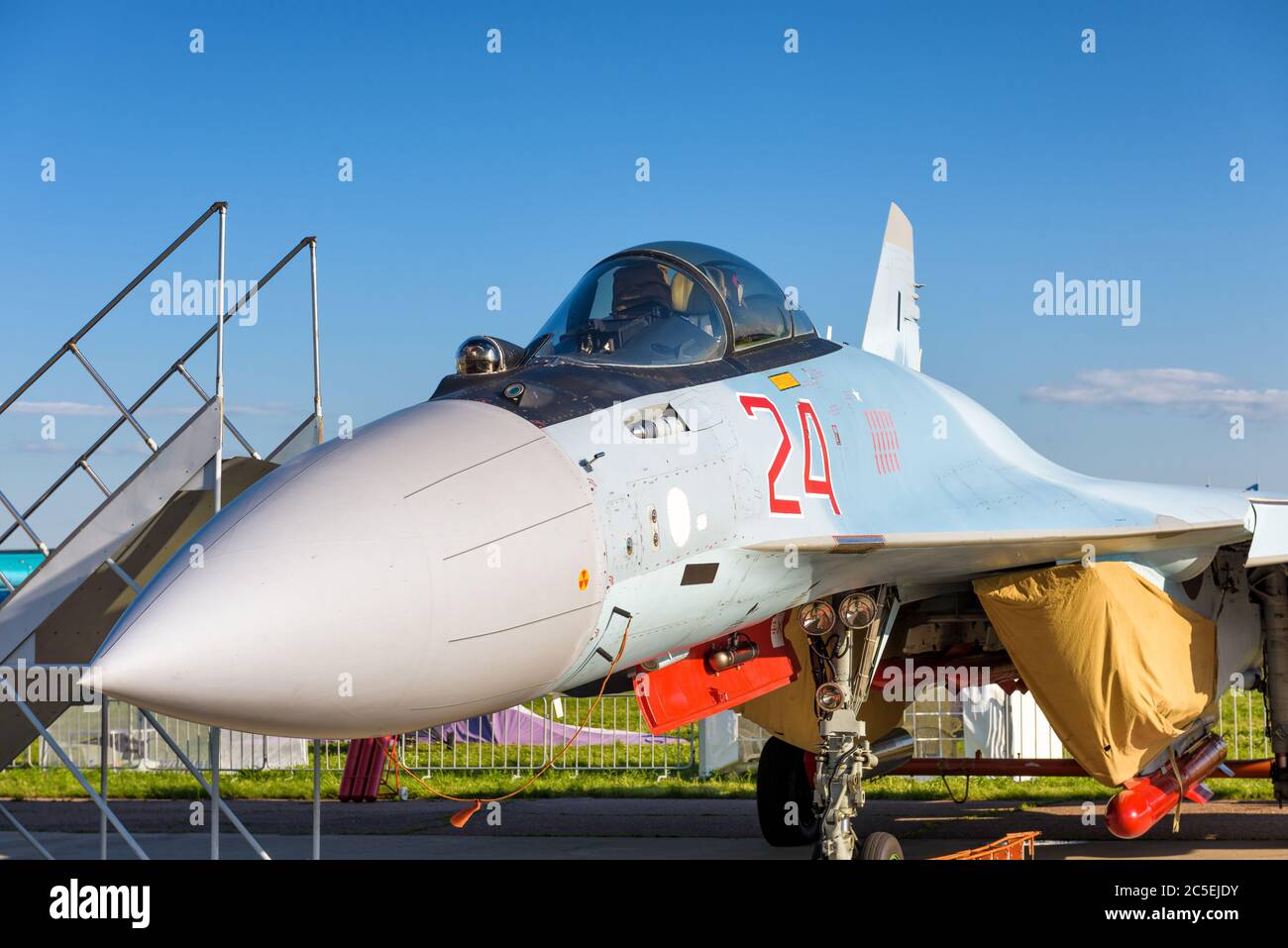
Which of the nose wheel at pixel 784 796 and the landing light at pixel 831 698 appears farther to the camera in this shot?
the nose wheel at pixel 784 796

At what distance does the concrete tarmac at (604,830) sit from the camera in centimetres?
1061

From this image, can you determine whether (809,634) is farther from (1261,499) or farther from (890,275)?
(890,275)

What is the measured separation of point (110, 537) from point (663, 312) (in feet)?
12.1

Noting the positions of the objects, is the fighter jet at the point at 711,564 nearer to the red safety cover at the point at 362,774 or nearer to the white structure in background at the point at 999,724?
the white structure in background at the point at 999,724

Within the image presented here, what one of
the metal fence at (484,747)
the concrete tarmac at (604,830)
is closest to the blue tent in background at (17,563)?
the metal fence at (484,747)

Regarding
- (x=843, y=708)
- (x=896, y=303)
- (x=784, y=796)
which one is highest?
(x=896, y=303)

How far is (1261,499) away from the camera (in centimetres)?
821

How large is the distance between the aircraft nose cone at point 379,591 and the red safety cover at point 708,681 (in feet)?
4.68

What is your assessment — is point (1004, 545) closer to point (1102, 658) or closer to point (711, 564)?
point (1102, 658)

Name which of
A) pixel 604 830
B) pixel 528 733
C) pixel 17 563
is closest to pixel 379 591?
pixel 604 830

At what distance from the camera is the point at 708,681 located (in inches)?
262

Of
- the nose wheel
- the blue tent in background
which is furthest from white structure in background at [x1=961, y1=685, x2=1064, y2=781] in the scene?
the blue tent in background
